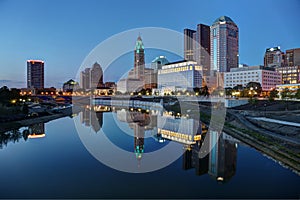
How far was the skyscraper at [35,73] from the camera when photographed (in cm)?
10639

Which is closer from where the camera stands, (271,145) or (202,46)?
(271,145)

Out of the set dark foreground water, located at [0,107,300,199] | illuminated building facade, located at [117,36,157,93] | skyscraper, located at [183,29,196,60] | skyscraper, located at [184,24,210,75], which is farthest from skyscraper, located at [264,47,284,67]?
dark foreground water, located at [0,107,300,199]

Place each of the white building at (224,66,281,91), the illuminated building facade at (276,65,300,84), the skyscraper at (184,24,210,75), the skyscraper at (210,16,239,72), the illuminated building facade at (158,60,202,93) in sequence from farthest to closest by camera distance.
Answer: the skyscraper at (184,24,210,75), the skyscraper at (210,16,239,72), the illuminated building facade at (158,60,202,93), the illuminated building facade at (276,65,300,84), the white building at (224,66,281,91)

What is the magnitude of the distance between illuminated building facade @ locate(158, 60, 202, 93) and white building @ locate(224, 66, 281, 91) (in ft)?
37.4

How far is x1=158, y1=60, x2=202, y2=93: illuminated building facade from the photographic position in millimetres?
82731

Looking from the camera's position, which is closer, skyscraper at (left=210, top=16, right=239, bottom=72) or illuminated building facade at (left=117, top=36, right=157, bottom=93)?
illuminated building facade at (left=117, top=36, right=157, bottom=93)

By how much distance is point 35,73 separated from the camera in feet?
353

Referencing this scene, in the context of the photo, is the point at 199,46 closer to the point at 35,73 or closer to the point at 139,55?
the point at 139,55

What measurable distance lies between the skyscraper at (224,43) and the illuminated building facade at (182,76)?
38.0 m

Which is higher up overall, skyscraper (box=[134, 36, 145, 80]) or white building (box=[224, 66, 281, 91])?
skyscraper (box=[134, 36, 145, 80])

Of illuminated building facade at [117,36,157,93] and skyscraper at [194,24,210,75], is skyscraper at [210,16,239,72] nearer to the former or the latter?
skyscraper at [194,24,210,75]

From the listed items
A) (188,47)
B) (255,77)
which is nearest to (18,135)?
(255,77)

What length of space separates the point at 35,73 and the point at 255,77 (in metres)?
96.4

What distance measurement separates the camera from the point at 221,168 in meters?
10.6
